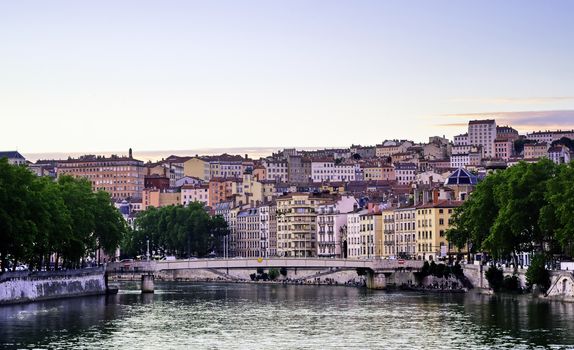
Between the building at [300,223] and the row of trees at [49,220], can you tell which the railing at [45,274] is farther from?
the building at [300,223]

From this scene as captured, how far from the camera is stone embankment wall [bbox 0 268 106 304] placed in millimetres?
98812

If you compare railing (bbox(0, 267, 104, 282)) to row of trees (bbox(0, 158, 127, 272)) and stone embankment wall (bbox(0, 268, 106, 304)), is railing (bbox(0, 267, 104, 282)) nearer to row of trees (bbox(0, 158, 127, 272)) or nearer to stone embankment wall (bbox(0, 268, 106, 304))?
stone embankment wall (bbox(0, 268, 106, 304))

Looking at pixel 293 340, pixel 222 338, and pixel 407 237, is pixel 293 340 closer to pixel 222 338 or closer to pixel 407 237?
pixel 222 338

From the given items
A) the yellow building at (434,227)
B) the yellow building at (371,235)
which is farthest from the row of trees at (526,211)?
the yellow building at (371,235)

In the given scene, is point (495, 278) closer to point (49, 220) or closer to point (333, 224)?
point (49, 220)

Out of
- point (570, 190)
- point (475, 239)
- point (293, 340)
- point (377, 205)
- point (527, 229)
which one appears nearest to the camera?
point (293, 340)

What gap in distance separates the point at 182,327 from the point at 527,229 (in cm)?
3190

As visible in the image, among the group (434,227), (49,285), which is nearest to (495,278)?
(49,285)

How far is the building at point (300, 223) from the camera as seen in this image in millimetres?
189875

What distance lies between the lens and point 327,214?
184 metres

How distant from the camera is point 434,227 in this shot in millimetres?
149875

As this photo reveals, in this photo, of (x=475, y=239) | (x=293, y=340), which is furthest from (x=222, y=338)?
(x=475, y=239)

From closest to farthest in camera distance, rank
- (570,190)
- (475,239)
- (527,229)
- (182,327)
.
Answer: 1. (182,327)
2. (570,190)
3. (527,229)
4. (475,239)

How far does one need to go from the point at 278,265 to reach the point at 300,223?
63.3 metres
